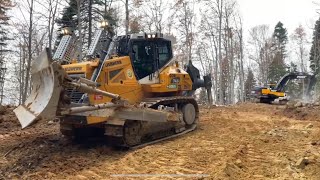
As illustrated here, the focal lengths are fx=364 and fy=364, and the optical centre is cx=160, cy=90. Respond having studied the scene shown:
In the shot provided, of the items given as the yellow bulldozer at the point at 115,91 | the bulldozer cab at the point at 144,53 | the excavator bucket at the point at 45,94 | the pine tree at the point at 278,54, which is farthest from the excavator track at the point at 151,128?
the pine tree at the point at 278,54

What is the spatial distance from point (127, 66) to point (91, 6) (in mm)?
18664

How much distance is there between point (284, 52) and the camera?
52500mm

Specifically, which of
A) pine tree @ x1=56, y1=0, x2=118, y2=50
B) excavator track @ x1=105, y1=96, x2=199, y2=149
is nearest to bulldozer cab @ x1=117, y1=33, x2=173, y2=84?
excavator track @ x1=105, y1=96, x2=199, y2=149

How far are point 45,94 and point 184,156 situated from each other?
3176mm

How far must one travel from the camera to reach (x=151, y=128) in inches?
383

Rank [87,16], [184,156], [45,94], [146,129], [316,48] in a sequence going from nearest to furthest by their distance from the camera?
[45,94] < [184,156] < [146,129] < [87,16] < [316,48]

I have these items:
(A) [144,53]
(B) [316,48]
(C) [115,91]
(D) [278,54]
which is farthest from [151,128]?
(D) [278,54]

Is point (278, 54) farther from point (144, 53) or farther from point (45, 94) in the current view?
point (45, 94)

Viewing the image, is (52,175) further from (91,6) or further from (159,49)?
(91,6)

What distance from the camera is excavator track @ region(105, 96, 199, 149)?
8.75 meters

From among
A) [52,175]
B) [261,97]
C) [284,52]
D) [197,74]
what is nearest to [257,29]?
[284,52]

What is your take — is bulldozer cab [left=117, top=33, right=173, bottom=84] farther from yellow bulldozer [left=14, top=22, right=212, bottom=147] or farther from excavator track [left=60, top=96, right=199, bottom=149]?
excavator track [left=60, top=96, right=199, bottom=149]

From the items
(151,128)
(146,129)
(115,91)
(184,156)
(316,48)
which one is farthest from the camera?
(316,48)

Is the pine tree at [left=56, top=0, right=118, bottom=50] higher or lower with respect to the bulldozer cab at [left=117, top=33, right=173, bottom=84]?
higher
